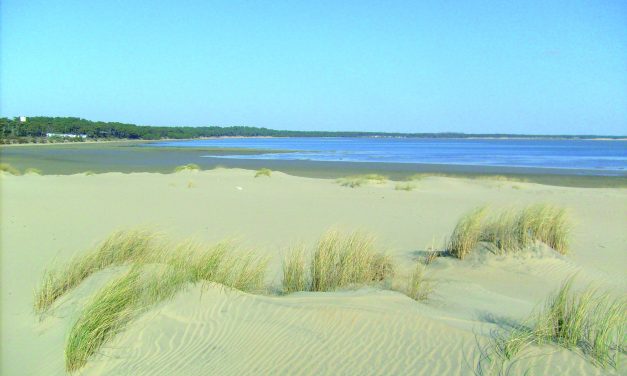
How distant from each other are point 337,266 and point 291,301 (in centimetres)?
140

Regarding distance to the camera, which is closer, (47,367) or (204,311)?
(47,367)

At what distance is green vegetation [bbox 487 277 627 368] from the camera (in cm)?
410

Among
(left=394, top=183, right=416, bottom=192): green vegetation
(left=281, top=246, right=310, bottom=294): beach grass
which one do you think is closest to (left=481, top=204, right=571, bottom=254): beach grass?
(left=281, top=246, right=310, bottom=294): beach grass

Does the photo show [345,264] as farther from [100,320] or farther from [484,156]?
[484,156]

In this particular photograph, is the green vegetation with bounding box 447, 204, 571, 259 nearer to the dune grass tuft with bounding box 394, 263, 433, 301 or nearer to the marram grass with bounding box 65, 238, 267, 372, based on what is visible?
the dune grass tuft with bounding box 394, 263, 433, 301

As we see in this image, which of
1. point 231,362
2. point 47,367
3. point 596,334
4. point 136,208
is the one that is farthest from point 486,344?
point 136,208

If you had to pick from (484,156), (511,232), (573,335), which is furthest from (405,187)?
(484,156)

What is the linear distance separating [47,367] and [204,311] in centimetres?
146

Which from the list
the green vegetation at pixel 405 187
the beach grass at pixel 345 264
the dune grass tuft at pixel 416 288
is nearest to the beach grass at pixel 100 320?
the beach grass at pixel 345 264

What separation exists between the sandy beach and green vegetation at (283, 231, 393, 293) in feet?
1.17

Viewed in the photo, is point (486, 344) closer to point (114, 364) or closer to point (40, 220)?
point (114, 364)

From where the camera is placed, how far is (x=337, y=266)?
23.3ft

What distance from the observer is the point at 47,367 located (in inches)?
194

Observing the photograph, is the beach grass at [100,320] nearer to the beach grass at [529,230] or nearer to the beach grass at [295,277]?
the beach grass at [295,277]
